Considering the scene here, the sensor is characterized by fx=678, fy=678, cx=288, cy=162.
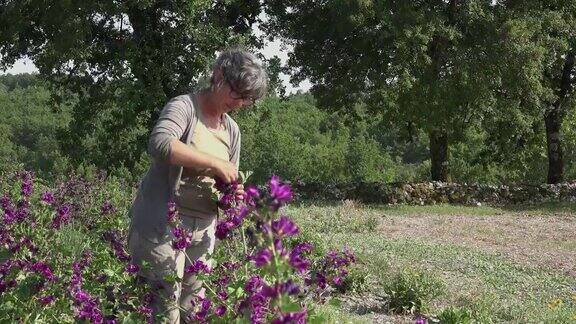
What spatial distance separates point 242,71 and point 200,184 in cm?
59

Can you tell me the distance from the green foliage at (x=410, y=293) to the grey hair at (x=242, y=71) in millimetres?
4231

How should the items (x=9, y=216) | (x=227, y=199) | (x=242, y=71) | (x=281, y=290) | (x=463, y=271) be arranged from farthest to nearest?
(x=463, y=271)
(x=9, y=216)
(x=242, y=71)
(x=227, y=199)
(x=281, y=290)

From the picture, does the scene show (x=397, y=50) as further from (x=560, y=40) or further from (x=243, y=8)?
(x=560, y=40)

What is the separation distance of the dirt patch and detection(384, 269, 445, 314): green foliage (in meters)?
4.62

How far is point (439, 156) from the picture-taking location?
2667 centimetres

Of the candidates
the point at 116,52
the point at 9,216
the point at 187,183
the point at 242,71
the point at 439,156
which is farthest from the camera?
the point at 439,156

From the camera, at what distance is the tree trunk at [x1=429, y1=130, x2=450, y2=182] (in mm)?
26250

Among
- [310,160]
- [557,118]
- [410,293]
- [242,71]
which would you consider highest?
[557,118]

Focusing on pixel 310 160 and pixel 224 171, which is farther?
pixel 310 160

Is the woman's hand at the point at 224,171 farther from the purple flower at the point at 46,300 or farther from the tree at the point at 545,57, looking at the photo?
the tree at the point at 545,57

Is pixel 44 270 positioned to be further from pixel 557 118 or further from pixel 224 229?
pixel 557 118

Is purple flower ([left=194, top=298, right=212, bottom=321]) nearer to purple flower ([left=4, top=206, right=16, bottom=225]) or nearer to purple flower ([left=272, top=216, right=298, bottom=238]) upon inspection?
purple flower ([left=272, top=216, right=298, bottom=238])

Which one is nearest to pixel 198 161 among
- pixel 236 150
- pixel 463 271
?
pixel 236 150

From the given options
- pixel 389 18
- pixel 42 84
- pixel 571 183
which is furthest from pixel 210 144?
pixel 571 183
